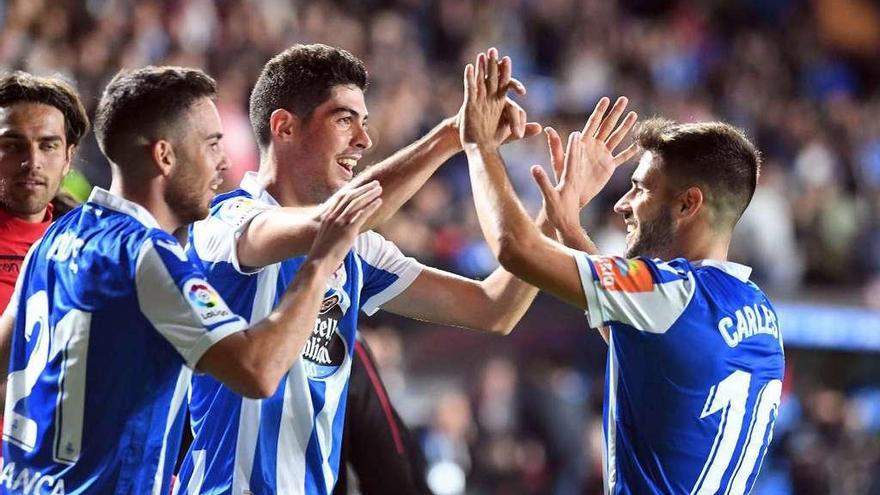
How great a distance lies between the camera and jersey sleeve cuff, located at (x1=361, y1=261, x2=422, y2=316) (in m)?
5.39

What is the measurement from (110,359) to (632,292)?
1658 millimetres

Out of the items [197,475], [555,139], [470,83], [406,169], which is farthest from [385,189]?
[197,475]

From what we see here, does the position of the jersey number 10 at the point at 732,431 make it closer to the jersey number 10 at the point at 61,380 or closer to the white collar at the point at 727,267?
the white collar at the point at 727,267

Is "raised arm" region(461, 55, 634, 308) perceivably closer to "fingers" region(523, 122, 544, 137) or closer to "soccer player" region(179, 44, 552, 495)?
"soccer player" region(179, 44, 552, 495)

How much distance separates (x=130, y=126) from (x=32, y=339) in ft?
2.39

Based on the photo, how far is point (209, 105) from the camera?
4.55m

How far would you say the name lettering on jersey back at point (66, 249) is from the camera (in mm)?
4195

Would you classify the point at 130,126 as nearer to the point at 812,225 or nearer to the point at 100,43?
the point at 100,43

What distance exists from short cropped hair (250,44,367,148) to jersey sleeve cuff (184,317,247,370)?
1159 mm

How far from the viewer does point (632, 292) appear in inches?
178

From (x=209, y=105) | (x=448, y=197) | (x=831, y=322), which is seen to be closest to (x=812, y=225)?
(x=831, y=322)

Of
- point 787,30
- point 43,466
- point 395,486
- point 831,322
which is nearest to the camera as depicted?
point 43,466

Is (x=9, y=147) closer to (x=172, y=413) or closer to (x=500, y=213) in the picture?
(x=172, y=413)

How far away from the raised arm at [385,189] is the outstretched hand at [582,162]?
0.28 metres
